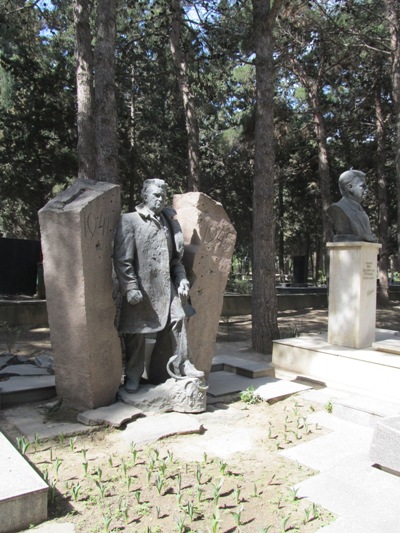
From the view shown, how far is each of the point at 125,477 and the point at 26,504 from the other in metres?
0.72

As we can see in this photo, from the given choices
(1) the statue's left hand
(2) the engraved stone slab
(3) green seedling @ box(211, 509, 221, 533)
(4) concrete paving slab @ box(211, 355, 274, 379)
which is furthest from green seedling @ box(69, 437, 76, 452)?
(2) the engraved stone slab

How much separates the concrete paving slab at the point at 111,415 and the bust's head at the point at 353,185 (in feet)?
15.4

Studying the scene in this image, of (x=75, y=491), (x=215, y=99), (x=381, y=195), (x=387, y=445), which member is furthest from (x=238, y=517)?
(x=381, y=195)

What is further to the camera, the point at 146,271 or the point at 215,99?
the point at 215,99

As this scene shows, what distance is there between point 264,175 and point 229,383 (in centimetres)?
444

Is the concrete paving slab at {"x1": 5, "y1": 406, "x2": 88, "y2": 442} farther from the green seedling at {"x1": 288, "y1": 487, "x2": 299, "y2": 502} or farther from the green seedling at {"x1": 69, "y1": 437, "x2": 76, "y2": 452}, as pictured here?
the green seedling at {"x1": 288, "y1": 487, "x2": 299, "y2": 502}

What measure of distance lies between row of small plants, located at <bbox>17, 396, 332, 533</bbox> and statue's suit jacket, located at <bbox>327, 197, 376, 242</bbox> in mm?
3984

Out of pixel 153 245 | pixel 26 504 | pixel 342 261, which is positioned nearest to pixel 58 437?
pixel 26 504

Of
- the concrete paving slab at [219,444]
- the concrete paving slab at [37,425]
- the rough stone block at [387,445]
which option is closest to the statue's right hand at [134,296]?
the concrete paving slab at [37,425]

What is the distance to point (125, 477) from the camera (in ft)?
10.0

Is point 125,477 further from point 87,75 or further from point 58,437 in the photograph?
point 87,75

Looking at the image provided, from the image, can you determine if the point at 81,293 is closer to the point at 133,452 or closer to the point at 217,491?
the point at 133,452

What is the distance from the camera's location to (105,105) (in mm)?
7668

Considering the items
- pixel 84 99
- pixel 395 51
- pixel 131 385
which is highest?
pixel 395 51
